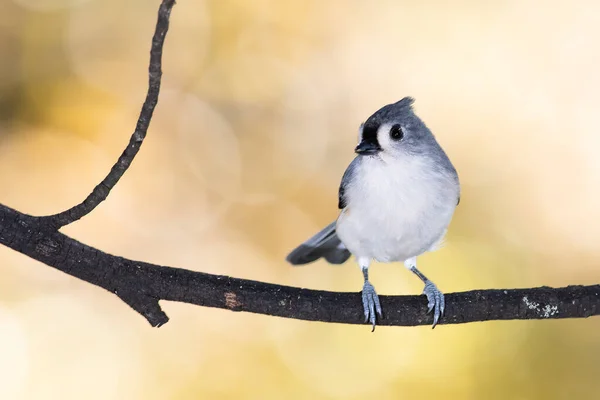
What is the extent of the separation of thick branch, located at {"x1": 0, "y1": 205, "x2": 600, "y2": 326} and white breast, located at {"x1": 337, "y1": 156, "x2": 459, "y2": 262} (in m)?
0.15

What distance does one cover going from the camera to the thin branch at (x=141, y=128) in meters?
0.82

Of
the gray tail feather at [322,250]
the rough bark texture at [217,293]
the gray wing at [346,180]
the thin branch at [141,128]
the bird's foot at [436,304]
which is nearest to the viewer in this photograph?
the thin branch at [141,128]

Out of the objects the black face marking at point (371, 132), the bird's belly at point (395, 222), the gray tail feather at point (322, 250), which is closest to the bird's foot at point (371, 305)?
the bird's belly at point (395, 222)

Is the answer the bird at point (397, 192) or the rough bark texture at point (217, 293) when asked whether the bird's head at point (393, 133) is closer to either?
the bird at point (397, 192)

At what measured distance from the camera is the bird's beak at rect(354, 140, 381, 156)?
4.10 ft

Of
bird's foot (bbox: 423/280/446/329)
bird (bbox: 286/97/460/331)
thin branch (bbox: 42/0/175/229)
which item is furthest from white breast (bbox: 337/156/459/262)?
thin branch (bbox: 42/0/175/229)

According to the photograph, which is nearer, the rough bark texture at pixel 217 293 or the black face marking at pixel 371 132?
the rough bark texture at pixel 217 293

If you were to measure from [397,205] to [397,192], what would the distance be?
1.0 inches

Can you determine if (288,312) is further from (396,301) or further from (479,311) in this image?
(479,311)

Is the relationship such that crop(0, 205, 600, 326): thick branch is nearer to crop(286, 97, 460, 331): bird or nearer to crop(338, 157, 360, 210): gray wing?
crop(286, 97, 460, 331): bird

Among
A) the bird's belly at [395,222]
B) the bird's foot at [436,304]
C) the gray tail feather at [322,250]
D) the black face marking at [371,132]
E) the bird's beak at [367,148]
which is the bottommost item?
the bird's foot at [436,304]

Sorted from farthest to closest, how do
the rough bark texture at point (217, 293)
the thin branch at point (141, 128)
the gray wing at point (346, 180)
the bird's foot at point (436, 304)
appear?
1. the gray wing at point (346, 180)
2. the bird's foot at point (436, 304)
3. the rough bark texture at point (217, 293)
4. the thin branch at point (141, 128)

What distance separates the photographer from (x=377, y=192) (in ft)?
4.27

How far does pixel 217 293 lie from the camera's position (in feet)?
3.76
